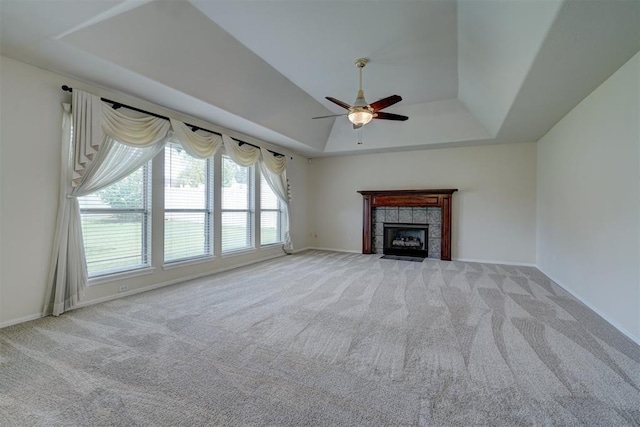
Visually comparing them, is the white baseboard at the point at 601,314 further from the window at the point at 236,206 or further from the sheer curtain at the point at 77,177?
the sheer curtain at the point at 77,177

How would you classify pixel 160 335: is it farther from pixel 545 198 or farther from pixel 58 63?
pixel 545 198

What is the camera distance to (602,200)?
3.26 metres

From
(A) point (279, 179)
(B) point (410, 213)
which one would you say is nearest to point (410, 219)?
(B) point (410, 213)

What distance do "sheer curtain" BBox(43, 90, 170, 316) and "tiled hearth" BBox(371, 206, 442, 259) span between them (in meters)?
5.68

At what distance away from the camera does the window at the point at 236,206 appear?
17.9 feet

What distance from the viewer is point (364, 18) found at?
122 inches

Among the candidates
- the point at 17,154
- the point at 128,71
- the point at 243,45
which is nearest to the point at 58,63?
the point at 128,71

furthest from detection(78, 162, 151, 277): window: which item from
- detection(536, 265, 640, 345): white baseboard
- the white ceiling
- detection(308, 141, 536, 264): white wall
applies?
detection(536, 265, 640, 345): white baseboard

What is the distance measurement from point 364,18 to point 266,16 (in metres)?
1.07

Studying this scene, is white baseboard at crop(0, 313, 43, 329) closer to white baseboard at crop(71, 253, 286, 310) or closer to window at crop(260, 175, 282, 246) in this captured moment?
white baseboard at crop(71, 253, 286, 310)

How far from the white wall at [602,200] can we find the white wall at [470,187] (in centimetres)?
130

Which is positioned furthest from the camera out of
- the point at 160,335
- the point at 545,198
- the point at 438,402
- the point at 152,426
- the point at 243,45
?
the point at 545,198

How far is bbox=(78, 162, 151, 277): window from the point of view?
11.6 feet

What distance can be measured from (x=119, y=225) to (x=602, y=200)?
6.01 meters
